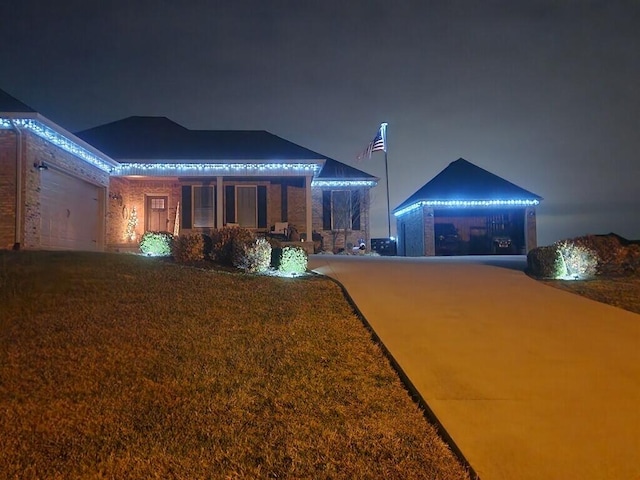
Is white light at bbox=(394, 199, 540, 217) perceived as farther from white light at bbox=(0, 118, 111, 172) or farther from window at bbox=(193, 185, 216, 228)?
white light at bbox=(0, 118, 111, 172)

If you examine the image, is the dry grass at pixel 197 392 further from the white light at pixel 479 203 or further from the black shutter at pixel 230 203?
the white light at pixel 479 203

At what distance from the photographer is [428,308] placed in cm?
793

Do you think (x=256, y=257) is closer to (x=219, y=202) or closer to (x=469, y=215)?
(x=219, y=202)

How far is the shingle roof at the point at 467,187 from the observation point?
2294cm

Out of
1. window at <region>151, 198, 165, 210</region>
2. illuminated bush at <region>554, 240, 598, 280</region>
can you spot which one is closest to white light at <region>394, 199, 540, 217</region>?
window at <region>151, 198, 165, 210</region>

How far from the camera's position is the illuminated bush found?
11062mm

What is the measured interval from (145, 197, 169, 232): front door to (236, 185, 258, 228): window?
2.86 meters

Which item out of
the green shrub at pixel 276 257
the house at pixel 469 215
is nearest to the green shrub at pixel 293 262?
the green shrub at pixel 276 257

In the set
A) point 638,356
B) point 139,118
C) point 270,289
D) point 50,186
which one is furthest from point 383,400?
point 139,118

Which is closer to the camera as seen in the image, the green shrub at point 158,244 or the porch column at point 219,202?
the green shrub at point 158,244

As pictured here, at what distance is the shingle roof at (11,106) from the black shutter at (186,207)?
7297 mm

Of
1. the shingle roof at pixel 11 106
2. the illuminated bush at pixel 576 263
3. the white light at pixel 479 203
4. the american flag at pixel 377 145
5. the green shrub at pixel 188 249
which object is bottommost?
the illuminated bush at pixel 576 263

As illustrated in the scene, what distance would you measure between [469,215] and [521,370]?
20.0 metres

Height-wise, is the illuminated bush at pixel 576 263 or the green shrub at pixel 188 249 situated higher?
the green shrub at pixel 188 249
